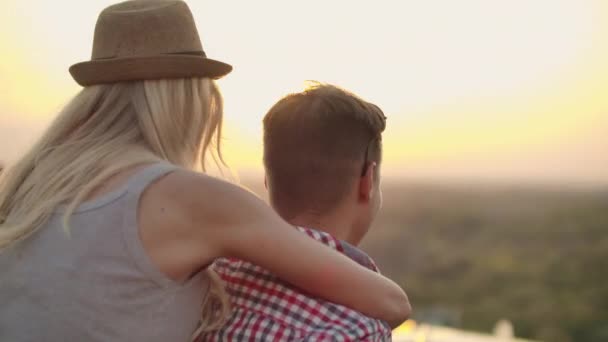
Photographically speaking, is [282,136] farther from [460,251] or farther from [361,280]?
[460,251]

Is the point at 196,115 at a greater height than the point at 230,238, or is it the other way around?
the point at 196,115

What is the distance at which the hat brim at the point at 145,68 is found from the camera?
6.58 feet

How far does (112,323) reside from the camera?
183 cm

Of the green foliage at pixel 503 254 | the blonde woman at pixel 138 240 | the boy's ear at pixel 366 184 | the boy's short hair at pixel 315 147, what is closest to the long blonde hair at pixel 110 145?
the blonde woman at pixel 138 240

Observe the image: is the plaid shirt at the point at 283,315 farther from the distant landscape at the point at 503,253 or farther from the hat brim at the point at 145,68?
the distant landscape at the point at 503,253

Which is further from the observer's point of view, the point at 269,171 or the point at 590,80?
the point at 590,80

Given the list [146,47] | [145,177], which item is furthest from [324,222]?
[146,47]

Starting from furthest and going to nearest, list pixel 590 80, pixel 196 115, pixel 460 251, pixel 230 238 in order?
pixel 460 251 → pixel 590 80 → pixel 196 115 → pixel 230 238

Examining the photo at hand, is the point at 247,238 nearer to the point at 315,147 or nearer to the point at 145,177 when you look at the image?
the point at 145,177

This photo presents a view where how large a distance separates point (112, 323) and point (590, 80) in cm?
2256

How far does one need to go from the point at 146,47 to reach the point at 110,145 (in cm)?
27

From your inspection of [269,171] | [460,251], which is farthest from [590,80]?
A: [269,171]

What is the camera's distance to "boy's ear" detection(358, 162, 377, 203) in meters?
2.14

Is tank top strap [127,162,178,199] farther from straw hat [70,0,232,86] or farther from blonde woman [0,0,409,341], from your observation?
straw hat [70,0,232,86]
